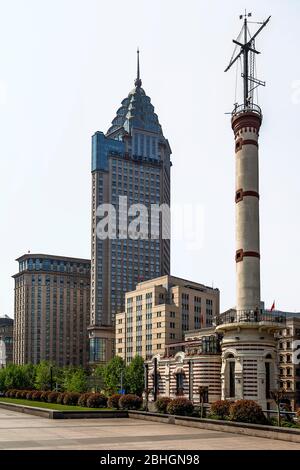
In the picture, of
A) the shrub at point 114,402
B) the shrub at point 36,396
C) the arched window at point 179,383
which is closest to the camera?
the shrub at point 114,402

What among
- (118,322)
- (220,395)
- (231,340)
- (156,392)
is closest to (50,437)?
(231,340)

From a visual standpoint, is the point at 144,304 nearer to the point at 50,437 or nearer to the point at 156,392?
the point at 156,392

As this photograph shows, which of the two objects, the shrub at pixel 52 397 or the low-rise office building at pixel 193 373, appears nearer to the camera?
the low-rise office building at pixel 193 373

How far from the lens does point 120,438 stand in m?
43.0

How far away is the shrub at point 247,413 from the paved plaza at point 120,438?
7.38 feet

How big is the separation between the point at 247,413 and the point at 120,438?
36.7 ft

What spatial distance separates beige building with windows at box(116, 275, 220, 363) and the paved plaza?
372 ft

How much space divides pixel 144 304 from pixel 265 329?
4263 inches

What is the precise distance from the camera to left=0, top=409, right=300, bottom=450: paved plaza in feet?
126

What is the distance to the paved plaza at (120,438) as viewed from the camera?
1516 inches

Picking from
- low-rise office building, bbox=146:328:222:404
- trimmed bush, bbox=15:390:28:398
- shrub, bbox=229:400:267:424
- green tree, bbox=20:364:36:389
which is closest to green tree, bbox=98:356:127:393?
trimmed bush, bbox=15:390:28:398

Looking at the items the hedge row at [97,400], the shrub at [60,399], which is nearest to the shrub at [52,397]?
the hedge row at [97,400]

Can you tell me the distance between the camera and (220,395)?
81688 millimetres

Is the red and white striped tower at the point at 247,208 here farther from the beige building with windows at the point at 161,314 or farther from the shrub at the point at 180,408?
the beige building with windows at the point at 161,314
